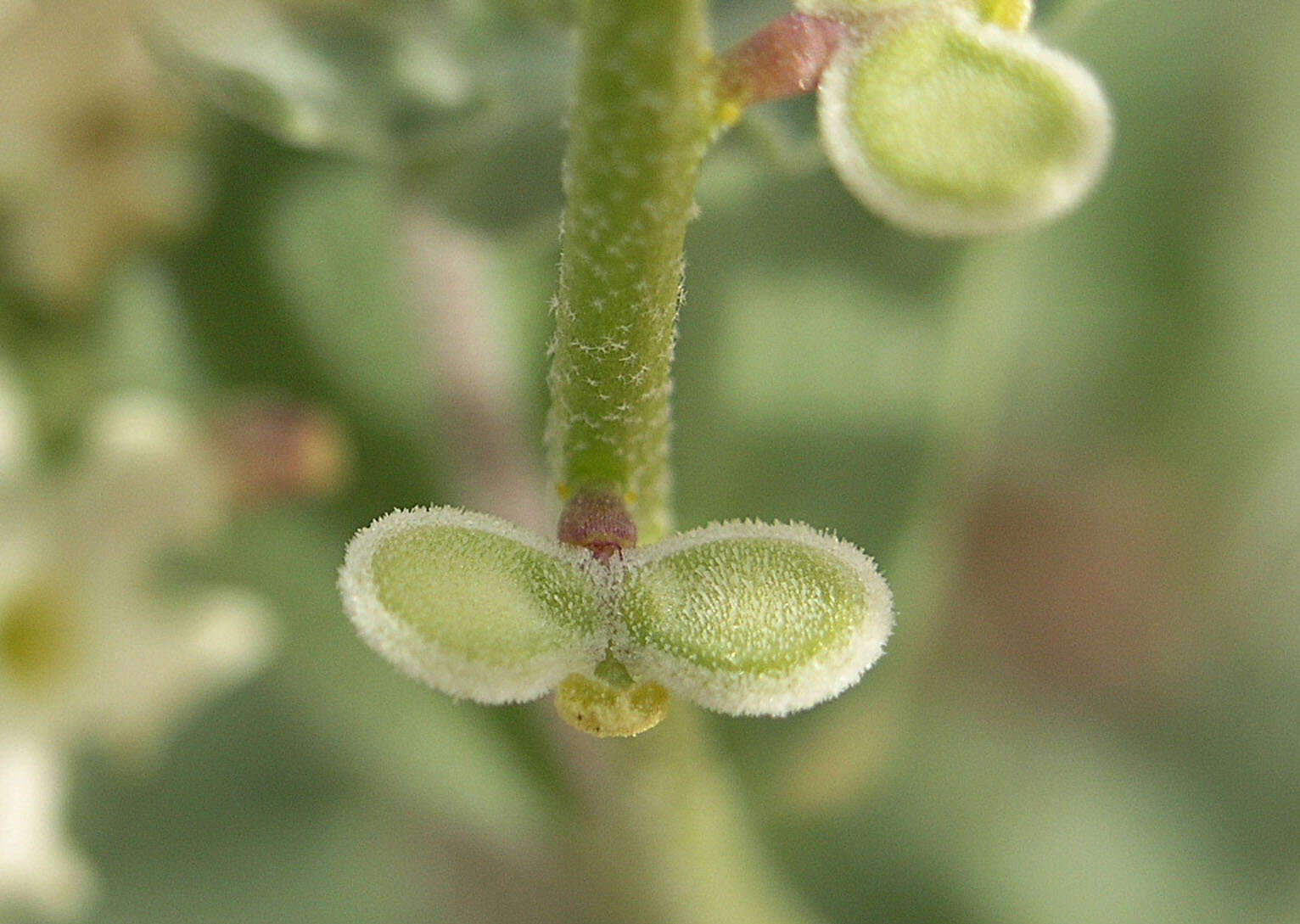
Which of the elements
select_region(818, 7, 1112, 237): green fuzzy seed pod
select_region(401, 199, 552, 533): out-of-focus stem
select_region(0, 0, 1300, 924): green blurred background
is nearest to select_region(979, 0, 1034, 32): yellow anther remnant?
select_region(818, 7, 1112, 237): green fuzzy seed pod

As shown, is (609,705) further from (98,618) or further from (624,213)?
(98,618)

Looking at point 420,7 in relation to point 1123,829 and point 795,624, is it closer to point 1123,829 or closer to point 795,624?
point 795,624

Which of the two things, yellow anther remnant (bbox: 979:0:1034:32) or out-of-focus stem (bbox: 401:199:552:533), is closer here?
yellow anther remnant (bbox: 979:0:1034:32)

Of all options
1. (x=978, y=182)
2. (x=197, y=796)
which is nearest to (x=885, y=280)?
(x=978, y=182)

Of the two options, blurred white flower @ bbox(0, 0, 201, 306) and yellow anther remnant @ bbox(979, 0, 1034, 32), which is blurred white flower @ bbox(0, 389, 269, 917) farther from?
yellow anther remnant @ bbox(979, 0, 1034, 32)

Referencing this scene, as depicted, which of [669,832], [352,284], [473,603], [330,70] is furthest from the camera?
[352,284]

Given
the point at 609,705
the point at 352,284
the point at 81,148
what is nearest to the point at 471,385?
the point at 352,284
